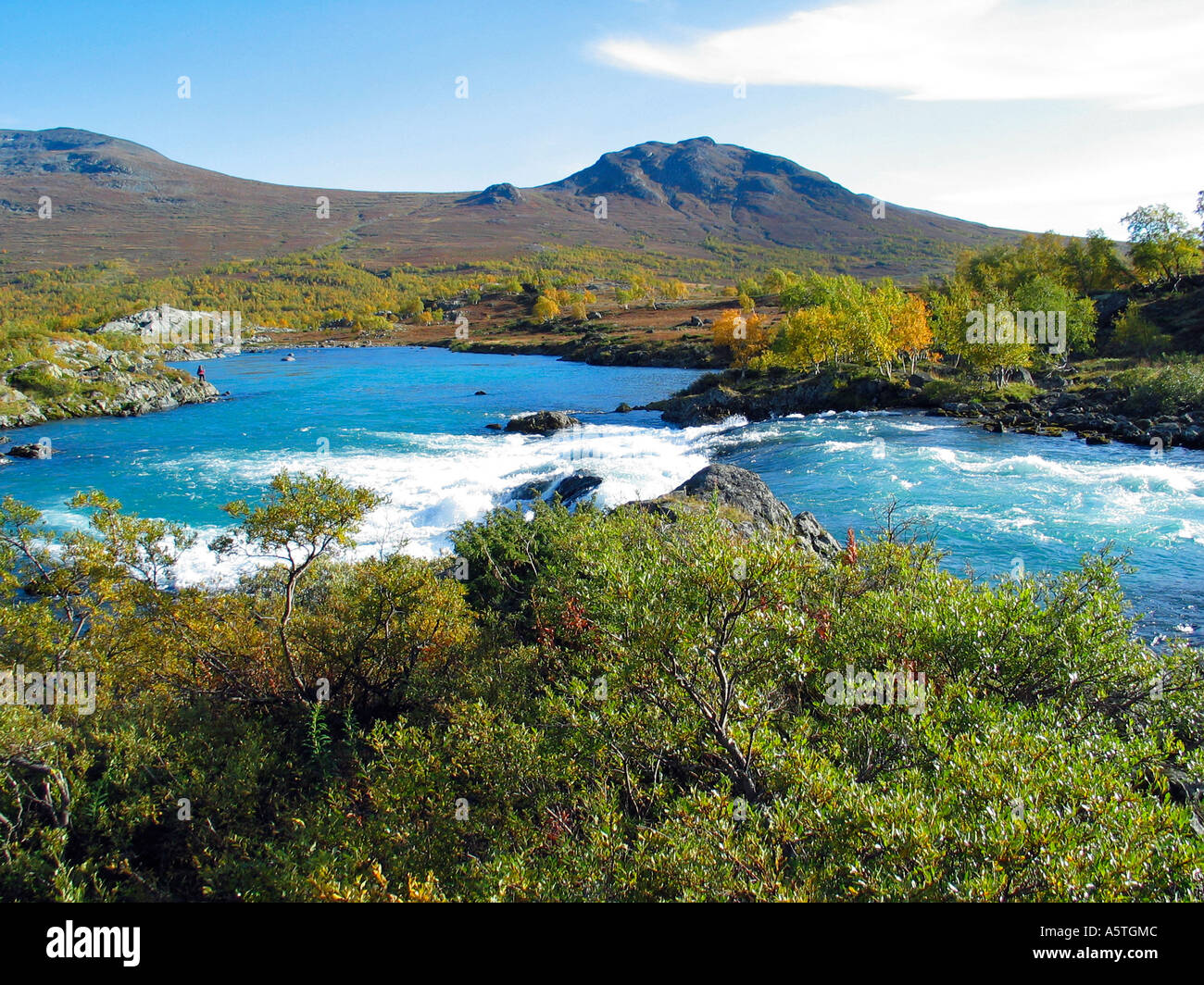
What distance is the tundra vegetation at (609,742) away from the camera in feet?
17.1

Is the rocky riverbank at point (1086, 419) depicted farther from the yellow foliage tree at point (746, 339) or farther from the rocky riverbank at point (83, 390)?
the rocky riverbank at point (83, 390)

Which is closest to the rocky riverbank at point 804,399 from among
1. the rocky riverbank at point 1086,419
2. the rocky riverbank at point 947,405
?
the rocky riverbank at point 947,405

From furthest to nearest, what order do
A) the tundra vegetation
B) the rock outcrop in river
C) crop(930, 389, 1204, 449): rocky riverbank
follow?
1. crop(930, 389, 1204, 449): rocky riverbank
2. the rock outcrop in river
3. the tundra vegetation

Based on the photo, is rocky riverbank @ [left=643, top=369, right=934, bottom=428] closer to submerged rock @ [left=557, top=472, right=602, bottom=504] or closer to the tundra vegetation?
submerged rock @ [left=557, top=472, right=602, bottom=504]

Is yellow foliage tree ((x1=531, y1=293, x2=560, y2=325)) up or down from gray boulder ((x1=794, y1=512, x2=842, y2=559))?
up

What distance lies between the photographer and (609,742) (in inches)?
282

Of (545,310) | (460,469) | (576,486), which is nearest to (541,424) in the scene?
(460,469)

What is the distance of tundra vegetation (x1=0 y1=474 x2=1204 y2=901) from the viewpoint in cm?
520

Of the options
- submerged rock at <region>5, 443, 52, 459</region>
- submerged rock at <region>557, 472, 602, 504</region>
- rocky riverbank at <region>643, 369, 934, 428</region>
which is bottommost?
submerged rock at <region>557, 472, 602, 504</region>


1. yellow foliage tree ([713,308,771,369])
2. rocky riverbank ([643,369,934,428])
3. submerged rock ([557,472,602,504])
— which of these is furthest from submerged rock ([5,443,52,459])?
yellow foliage tree ([713,308,771,369])

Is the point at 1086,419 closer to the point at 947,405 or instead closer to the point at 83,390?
the point at 947,405

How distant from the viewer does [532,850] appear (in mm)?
6422
